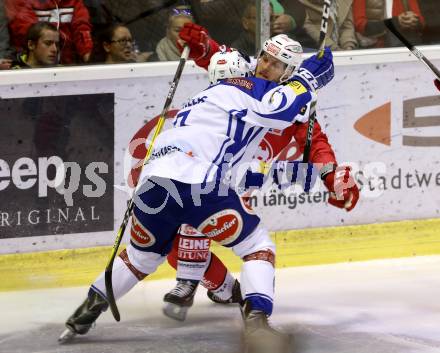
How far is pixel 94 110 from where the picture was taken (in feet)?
17.9

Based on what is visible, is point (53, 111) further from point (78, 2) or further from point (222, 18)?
point (222, 18)

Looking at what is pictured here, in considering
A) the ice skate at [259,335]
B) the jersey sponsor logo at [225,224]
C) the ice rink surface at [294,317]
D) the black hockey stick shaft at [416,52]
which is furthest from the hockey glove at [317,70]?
the ice rink surface at [294,317]

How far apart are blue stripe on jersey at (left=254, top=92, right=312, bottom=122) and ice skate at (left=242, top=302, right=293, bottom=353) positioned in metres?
0.71

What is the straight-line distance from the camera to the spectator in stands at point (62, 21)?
17.6 feet

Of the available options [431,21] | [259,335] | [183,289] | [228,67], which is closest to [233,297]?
[183,289]

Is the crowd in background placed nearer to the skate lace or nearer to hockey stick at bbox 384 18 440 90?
hockey stick at bbox 384 18 440 90

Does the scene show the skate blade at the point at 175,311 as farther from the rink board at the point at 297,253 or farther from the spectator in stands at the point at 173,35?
the spectator in stands at the point at 173,35

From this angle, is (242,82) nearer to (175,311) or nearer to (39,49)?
(175,311)

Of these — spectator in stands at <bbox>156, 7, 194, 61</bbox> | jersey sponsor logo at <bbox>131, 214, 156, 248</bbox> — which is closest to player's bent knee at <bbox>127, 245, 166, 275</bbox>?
jersey sponsor logo at <bbox>131, 214, 156, 248</bbox>

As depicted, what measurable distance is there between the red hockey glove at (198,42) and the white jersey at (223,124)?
72cm

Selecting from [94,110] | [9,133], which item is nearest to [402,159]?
[94,110]

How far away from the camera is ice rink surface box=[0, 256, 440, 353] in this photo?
450 centimetres

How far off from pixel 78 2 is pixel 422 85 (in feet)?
6.18

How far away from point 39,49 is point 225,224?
1688mm
